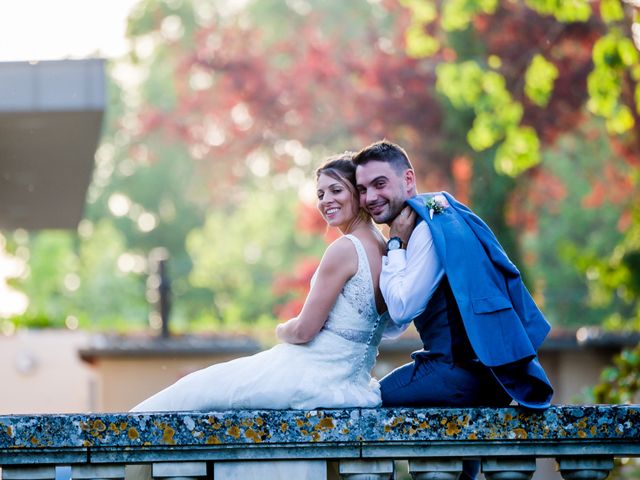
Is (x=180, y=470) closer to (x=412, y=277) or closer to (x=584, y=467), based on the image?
(x=412, y=277)

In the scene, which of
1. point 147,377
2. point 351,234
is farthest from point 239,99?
point 351,234

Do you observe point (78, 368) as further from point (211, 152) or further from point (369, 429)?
point (369, 429)

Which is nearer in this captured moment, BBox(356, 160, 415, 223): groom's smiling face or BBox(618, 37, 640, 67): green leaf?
BBox(356, 160, 415, 223): groom's smiling face

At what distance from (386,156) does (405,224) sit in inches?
10.6

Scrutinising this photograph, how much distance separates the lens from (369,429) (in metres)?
3.66

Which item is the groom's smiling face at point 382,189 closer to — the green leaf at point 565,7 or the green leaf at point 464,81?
the green leaf at point 565,7

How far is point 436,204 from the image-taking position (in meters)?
4.27

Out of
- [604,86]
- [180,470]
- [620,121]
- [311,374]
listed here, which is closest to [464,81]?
[620,121]

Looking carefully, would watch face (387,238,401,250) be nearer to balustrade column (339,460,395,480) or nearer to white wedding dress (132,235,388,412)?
white wedding dress (132,235,388,412)

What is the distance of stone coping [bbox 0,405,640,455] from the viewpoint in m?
3.56

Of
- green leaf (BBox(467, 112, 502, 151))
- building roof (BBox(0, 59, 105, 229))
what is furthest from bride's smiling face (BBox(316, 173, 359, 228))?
green leaf (BBox(467, 112, 502, 151))

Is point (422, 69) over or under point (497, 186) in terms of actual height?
over

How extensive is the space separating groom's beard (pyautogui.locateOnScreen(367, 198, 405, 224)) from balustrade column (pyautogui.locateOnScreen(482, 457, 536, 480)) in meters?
1.05

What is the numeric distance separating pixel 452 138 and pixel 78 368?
819 centimetres
